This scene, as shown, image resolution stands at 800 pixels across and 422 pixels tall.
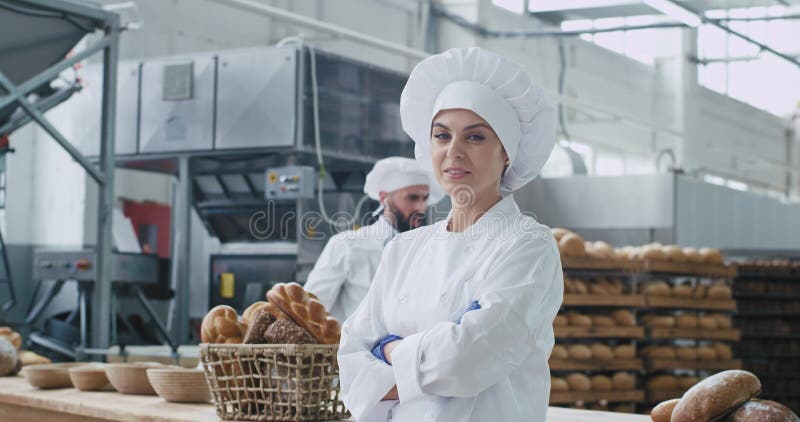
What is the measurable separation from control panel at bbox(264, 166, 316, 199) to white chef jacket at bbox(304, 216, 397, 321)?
3.96ft

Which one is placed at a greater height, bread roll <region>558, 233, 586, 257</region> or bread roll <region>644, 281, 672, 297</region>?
bread roll <region>558, 233, 586, 257</region>

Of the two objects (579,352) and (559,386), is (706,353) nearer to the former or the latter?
(579,352)

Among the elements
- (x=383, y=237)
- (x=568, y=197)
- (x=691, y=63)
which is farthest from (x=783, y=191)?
(x=383, y=237)

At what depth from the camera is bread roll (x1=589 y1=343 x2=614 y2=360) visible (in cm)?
584

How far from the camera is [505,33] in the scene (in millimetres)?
10586

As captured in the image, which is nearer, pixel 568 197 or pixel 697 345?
pixel 697 345

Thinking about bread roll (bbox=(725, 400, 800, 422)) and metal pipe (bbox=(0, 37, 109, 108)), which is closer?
bread roll (bbox=(725, 400, 800, 422))

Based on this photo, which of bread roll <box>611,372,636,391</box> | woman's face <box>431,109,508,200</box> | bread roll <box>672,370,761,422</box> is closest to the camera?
woman's face <box>431,109,508,200</box>

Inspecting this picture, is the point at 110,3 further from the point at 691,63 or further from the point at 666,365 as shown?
the point at 691,63

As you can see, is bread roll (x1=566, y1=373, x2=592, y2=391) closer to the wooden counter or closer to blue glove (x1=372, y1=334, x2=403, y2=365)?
the wooden counter

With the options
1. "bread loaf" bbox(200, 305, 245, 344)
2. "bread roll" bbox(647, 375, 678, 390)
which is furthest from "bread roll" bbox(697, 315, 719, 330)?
"bread loaf" bbox(200, 305, 245, 344)

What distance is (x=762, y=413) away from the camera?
1812 millimetres

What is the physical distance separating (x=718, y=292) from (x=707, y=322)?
222 mm

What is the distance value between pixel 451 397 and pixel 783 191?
64.1 ft
